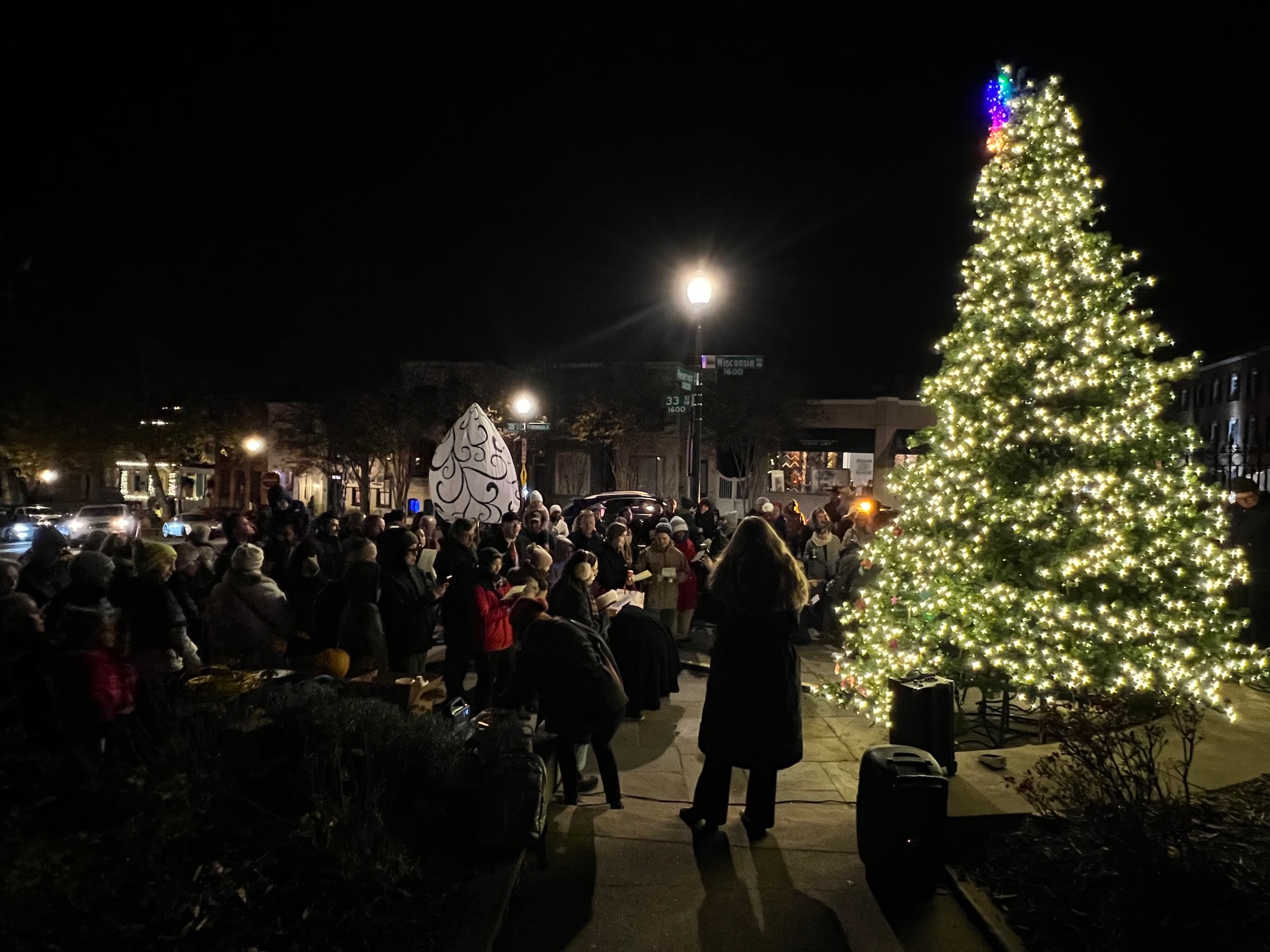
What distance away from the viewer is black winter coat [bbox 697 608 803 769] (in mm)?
5137

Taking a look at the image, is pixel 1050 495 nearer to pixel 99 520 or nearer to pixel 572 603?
pixel 572 603

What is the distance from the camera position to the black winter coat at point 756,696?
202 inches

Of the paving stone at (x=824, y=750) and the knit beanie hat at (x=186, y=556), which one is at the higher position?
the knit beanie hat at (x=186, y=556)

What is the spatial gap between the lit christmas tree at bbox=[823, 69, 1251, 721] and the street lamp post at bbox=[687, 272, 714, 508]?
6937 millimetres

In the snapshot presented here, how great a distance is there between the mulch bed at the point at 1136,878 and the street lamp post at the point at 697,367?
393 inches

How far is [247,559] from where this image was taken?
6.55 metres

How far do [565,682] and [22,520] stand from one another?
20.9 m

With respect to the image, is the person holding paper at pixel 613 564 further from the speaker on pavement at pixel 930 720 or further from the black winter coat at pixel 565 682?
the speaker on pavement at pixel 930 720

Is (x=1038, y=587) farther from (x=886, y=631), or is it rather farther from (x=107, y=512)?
(x=107, y=512)

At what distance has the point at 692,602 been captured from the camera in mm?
10914

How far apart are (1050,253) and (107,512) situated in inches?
995

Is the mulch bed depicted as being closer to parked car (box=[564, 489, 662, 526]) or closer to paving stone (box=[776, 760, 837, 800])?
paving stone (box=[776, 760, 837, 800])

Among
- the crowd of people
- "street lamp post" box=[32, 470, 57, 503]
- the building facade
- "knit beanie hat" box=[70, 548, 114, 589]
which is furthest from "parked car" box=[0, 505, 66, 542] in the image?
the building facade

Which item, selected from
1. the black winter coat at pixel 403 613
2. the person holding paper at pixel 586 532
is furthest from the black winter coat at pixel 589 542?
the black winter coat at pixel 403 613
